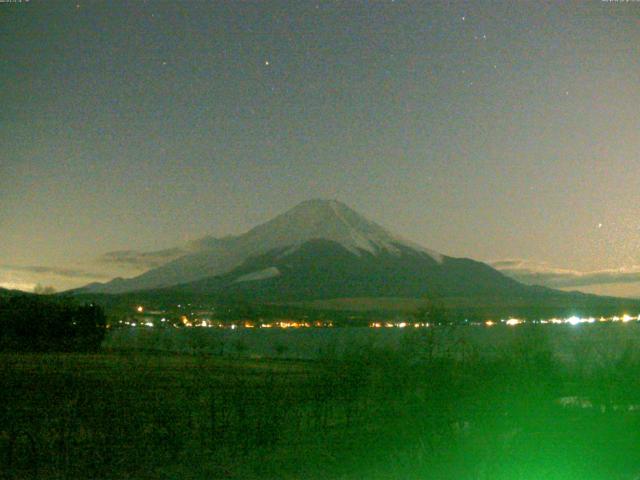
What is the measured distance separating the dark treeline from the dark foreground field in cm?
2733

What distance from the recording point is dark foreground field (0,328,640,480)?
11.6 m

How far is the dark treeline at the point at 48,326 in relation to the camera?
4634 centimetres

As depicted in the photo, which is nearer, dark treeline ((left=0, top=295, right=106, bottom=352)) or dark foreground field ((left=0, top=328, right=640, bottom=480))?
dark foreground field ((left=0, top=328, right=640, bottom=480))

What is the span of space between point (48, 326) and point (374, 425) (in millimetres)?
35169

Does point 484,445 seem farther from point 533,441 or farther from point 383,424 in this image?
point 383,424

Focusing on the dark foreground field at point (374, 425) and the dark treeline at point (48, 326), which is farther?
the dark treeline at point (48, 326)

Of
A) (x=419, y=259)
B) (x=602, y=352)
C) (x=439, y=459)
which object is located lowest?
(x=439, y=459)

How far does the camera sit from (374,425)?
51.0 feet

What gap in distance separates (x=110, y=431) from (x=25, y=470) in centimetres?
255

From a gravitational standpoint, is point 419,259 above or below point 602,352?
above

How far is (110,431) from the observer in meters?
13.6

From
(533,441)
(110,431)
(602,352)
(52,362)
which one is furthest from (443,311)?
(52,362)

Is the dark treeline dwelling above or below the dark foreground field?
above

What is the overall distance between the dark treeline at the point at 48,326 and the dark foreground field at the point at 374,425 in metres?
27.3
